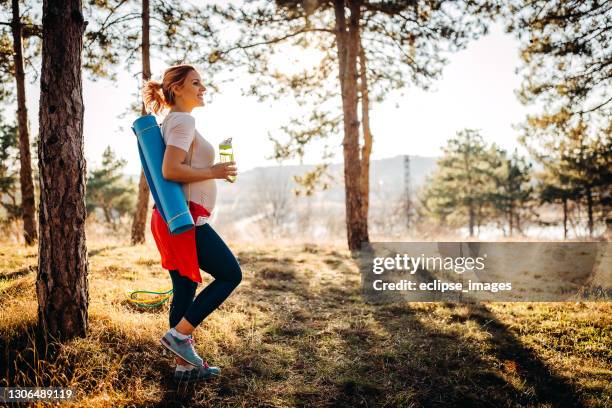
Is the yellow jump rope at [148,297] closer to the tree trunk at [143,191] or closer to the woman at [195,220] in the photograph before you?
the woman at [195,220]

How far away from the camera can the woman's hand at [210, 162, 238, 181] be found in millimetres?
2486

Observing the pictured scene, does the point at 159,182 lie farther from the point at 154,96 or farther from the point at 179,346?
the point at 179,346

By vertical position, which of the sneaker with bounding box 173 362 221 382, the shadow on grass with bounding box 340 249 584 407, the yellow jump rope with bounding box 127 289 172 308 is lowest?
the shadow on grass with bounding box 340 249 584 407

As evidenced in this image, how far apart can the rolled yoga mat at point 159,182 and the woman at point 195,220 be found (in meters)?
0.07

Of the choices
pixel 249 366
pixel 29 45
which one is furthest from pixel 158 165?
pixel 29 45

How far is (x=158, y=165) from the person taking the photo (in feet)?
8.16

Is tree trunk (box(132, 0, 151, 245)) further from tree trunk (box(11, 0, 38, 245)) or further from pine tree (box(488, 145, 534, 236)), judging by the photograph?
pine tree (box(488, 145, 534, 236))

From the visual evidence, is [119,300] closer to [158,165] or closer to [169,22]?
[158,165]

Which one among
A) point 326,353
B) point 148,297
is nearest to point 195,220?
point 326,353

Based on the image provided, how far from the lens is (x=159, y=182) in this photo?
244 cm

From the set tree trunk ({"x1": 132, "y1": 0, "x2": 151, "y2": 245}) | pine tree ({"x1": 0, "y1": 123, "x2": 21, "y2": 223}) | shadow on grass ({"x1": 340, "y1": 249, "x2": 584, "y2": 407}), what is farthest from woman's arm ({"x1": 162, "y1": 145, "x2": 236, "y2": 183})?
pine tree ({"x1": 0, "y1": 123, "x2": 21, "y2": 223})

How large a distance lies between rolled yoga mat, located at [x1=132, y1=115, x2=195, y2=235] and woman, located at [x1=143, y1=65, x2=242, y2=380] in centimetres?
7

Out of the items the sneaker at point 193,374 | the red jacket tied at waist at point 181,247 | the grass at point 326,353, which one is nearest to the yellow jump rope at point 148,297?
the grass at point 326,353

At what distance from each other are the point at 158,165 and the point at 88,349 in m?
1.54
